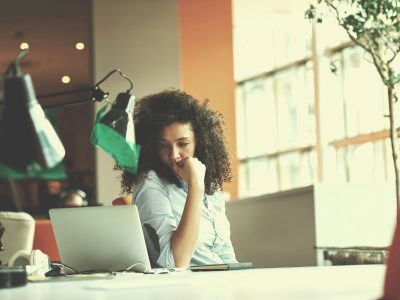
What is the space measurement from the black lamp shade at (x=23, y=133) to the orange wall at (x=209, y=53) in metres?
6.20

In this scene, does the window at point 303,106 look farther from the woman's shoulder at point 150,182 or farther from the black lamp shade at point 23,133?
the black lamp shade at point 23,133

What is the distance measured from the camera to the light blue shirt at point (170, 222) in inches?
130

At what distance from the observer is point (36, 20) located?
25.7ft

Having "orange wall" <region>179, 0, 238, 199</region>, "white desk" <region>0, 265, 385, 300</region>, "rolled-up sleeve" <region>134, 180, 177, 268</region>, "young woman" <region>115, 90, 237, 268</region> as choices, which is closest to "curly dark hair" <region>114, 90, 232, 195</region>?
"young woman" <region>115, 90, 237, 268</region>

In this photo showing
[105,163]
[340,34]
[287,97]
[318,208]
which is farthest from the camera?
[287,97]

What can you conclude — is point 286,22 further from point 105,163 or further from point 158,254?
point 158,254

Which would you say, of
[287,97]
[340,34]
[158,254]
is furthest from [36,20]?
[287,97]

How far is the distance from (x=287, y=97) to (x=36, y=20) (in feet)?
23.2

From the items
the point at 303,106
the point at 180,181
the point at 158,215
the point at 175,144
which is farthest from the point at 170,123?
the point at 303,106

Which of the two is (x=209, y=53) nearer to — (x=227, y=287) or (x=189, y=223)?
(x=189, y=223)

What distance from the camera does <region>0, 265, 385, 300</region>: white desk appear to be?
179cm

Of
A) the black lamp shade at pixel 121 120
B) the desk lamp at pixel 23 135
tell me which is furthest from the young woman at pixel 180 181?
the desk lamp at pixel 23 135

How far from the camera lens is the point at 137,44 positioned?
7.77 metres

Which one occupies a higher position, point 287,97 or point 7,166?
point 287,97
